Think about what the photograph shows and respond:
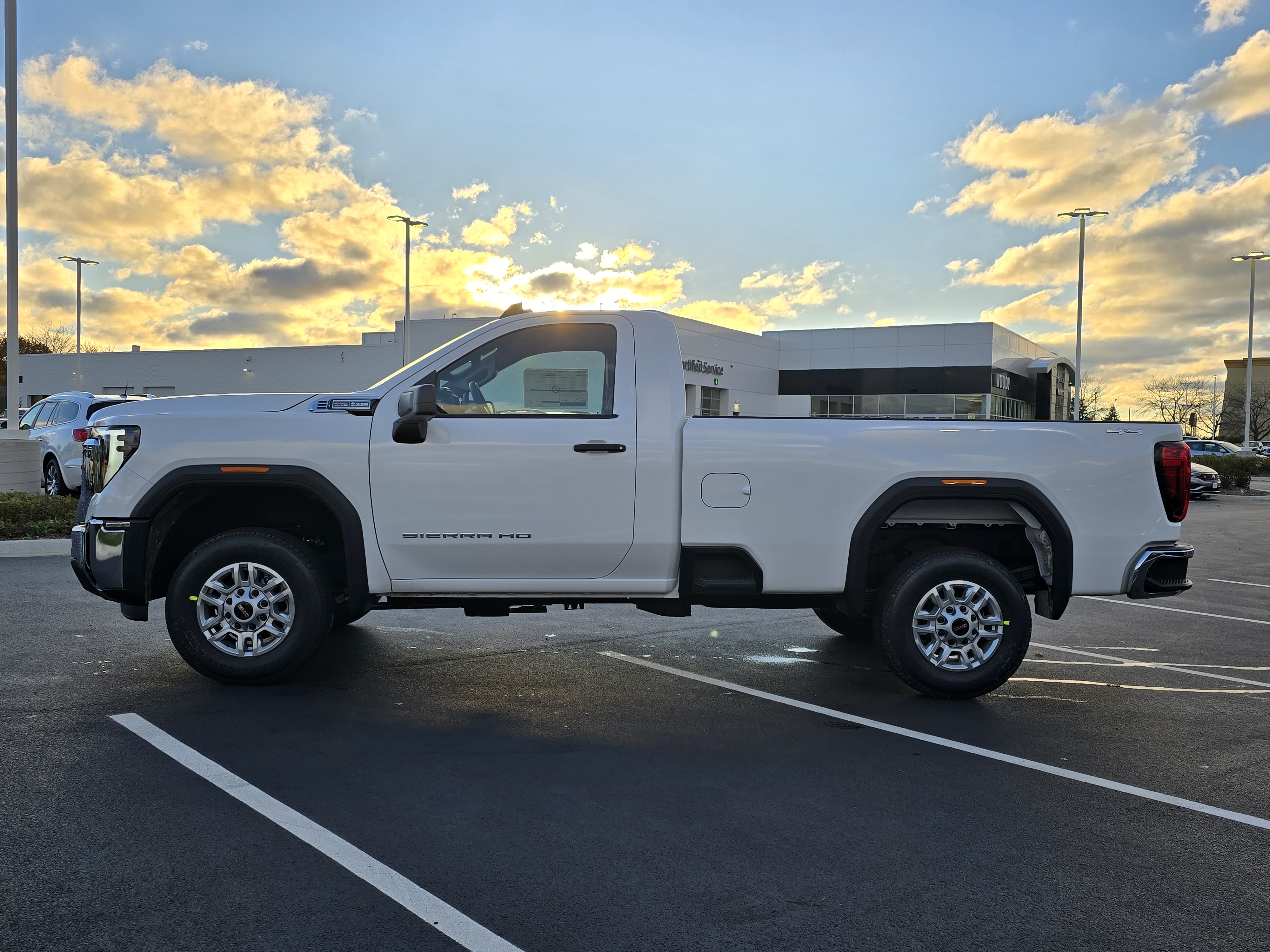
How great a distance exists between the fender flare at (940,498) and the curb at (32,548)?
33.2ft

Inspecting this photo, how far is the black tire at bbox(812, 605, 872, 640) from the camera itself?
774 centimetres

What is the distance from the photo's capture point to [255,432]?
19.2 ft

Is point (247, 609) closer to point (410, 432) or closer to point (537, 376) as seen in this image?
point (410, 432)

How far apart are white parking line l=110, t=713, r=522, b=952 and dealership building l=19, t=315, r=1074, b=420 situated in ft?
123

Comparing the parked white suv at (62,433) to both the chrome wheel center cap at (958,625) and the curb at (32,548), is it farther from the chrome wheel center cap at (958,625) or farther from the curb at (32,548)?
the chrome wheel center cap at (958,625)

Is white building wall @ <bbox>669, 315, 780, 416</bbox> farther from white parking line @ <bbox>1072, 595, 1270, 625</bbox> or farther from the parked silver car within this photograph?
white parking line @ <bbox>1072, 595, 1270, 625</bbox>

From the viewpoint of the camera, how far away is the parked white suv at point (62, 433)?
1681 cm

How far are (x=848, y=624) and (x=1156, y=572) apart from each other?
7.95ft

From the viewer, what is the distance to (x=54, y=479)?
1769 centimetres

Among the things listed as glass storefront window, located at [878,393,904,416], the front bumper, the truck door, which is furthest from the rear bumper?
glass storefront window, located at [878,393,904,416]

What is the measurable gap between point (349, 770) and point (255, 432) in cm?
225

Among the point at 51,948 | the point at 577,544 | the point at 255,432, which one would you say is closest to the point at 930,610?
the point at 577,544

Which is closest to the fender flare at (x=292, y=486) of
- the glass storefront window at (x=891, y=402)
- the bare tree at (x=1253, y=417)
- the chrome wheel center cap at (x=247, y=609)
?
the chrome wheel center cap at (x=247, y=609)

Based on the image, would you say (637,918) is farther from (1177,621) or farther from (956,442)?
(1177,621)
